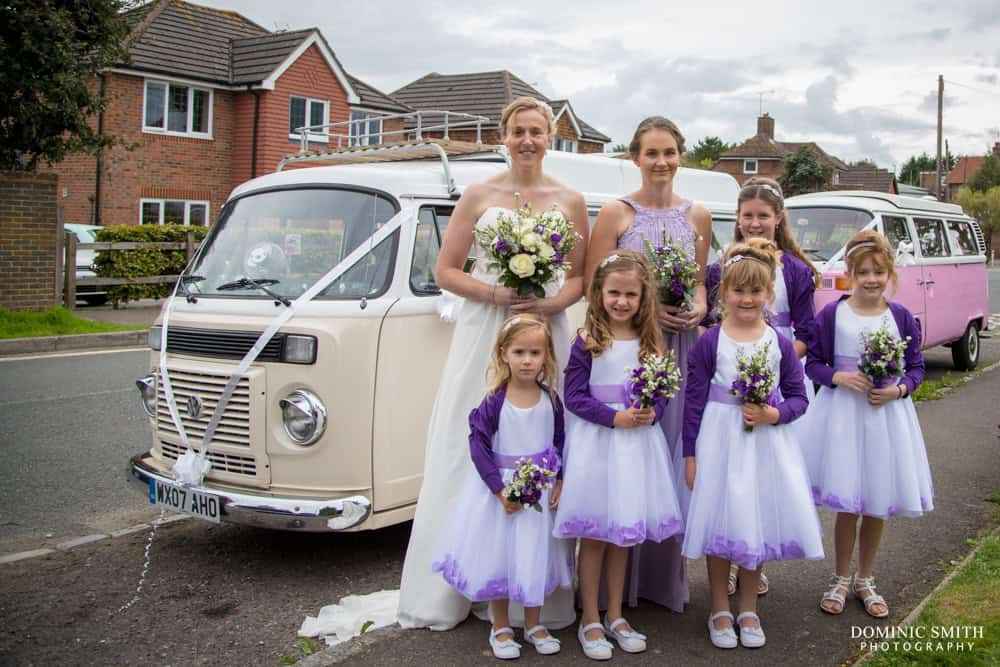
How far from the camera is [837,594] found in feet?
15.2

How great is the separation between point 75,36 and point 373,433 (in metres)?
12.8

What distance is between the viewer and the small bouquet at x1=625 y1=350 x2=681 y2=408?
397 centimetres

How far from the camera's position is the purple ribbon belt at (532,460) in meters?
4.11

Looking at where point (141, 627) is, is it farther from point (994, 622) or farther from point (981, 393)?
point (981, 393)

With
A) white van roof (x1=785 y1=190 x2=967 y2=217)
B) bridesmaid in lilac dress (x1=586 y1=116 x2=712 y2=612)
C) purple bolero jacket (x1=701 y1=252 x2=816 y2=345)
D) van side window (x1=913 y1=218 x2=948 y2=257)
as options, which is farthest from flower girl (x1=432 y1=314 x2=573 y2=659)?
van side window (x1=913 y1=218 x2=948 y2=257)

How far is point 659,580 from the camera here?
463 centimetres

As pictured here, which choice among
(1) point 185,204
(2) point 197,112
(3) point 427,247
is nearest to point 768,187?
(3) point 427,247

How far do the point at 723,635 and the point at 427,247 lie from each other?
2722 millimetres

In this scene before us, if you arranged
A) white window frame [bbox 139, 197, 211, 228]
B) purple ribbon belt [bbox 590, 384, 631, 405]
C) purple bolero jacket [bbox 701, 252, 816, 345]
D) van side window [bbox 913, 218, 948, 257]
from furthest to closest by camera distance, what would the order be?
white window frame [bbox 139, 197, 211, 228] < van side window [bbox 913, 218, 948, 257] < purple bolero jacket [bbox 701, 252, 816, 345] < purple ribbon belt [bbox 590, 384, 631, 405]

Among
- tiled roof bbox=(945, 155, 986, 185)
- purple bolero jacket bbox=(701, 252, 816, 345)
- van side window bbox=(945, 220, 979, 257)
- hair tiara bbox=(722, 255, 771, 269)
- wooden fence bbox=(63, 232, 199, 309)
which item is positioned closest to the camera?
hair tiara bbox=(722, 255, 771, 269)

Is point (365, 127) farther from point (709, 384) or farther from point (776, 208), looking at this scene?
point (709, 384)

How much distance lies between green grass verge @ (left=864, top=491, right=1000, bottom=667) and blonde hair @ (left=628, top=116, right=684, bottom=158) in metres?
2.42

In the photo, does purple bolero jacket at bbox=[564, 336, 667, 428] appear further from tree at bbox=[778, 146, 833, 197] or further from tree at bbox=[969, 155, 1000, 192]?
tree at bbox=[969, 155, 1000, 192]

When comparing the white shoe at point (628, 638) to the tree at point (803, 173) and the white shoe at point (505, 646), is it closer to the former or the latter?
the white shoe at point (505, 646)
